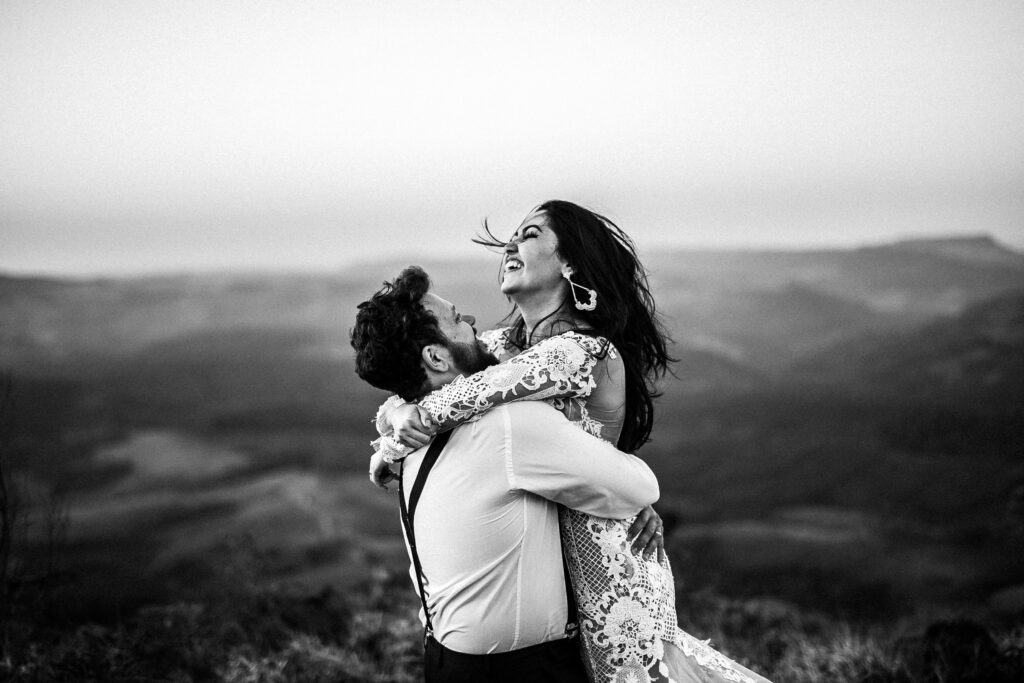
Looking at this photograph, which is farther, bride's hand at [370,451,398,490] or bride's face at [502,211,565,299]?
bride's face at [502,211,565,299]

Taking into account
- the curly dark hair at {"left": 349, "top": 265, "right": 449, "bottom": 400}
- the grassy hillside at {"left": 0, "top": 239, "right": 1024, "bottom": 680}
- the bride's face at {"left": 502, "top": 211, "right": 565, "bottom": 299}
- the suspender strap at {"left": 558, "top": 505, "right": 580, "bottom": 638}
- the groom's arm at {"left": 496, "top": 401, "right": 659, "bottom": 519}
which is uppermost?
the bride's face at {"left": 502, "top": 211, "right": 565, "bottom": 299}

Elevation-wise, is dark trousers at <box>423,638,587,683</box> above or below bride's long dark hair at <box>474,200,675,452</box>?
below

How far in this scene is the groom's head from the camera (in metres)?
1.89

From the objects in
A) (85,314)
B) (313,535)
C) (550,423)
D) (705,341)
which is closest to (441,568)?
(550,423)

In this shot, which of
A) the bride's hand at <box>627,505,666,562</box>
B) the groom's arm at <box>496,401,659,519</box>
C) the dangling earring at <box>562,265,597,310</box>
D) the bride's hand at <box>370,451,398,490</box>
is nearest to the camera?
the groom's arm at <box>496,401,659,519</box>

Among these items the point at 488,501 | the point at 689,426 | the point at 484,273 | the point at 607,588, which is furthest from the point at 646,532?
the point at 484,273

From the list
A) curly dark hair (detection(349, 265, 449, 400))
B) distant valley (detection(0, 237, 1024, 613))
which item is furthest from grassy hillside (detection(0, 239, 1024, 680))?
curly dark hair (detection(349, 265, 449, 400))

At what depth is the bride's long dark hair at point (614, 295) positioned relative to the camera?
229 cm

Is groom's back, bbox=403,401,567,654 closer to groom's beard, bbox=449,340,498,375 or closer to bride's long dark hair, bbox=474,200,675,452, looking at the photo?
groom's beard, bbox=449,340,498,375

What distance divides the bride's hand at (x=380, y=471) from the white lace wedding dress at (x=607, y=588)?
0.16 m

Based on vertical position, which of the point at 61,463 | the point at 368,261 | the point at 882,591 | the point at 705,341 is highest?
the point at 368,261

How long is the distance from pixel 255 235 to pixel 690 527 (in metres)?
5.05

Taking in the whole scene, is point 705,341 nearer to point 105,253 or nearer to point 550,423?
point 105,253

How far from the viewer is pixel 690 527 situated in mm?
7059
